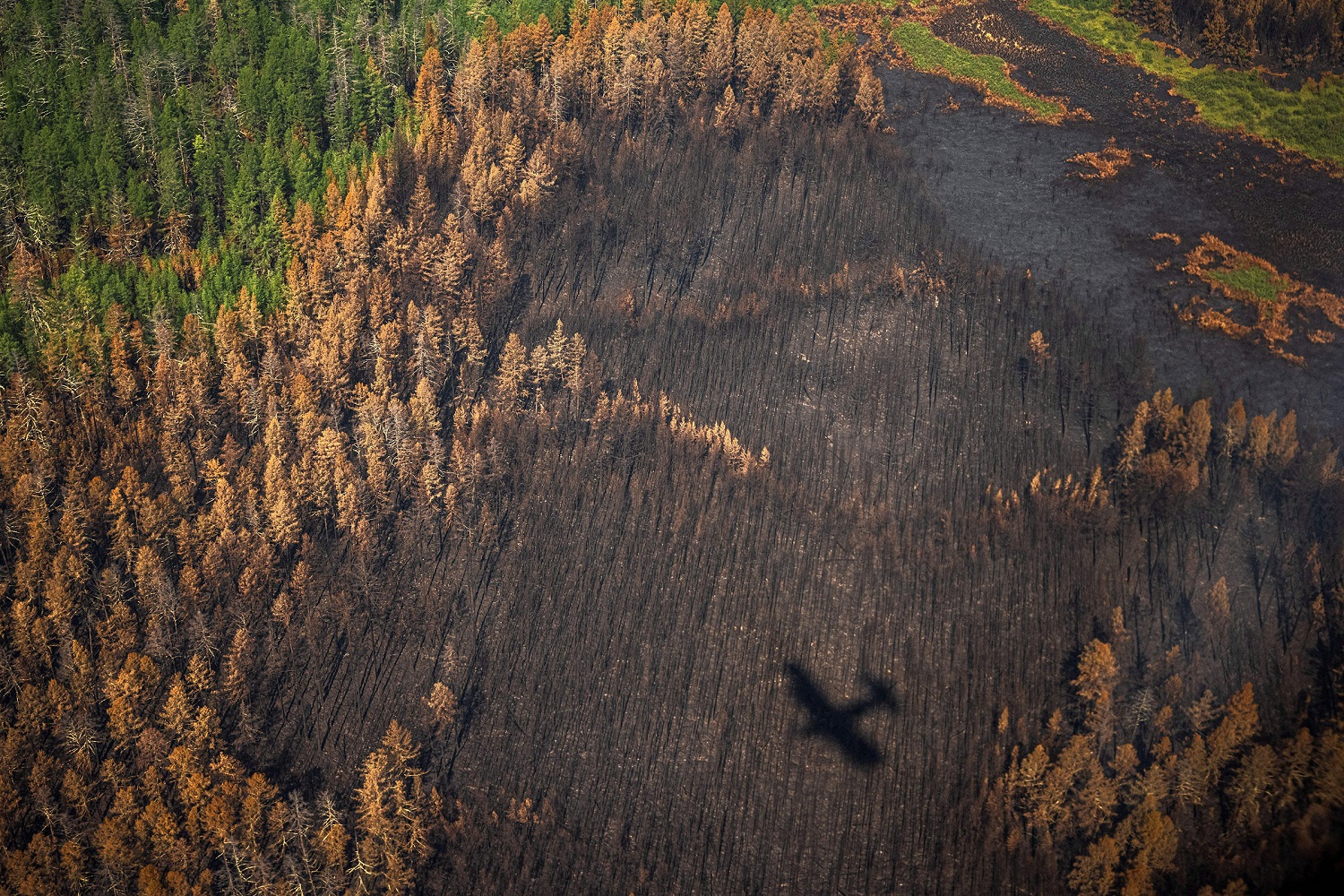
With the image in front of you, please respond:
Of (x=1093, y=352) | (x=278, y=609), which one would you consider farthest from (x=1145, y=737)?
(x=278, y=609)

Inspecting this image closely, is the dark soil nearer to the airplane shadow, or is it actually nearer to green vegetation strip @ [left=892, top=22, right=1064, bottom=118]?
green vegetation strip @ [left=892, top=22, right=1064, bottom=118]

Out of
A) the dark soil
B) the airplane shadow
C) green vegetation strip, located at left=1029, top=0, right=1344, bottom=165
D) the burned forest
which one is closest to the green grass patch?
the burned forest

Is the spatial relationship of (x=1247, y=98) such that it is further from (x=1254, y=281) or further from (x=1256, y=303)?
(x=1256, y=303)

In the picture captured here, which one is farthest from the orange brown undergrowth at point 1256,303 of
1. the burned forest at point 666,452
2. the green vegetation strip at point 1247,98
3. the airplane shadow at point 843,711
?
the airplane shadow at point 843,711

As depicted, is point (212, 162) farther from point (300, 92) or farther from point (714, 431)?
point (714, 431)

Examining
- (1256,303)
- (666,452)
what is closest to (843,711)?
(666,452)

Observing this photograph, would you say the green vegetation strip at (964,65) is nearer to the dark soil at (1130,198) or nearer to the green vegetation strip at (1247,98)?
the dark soil at (1130,198)
